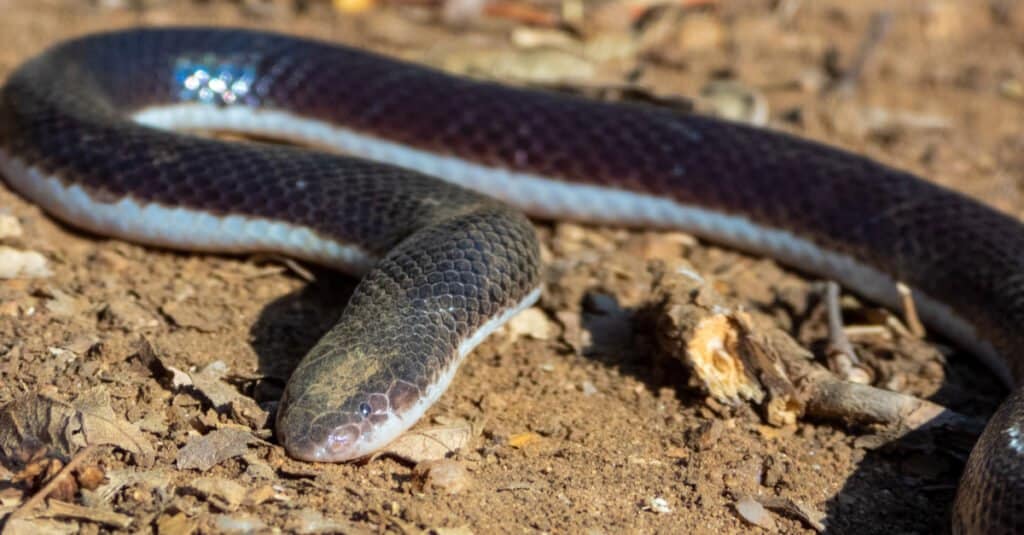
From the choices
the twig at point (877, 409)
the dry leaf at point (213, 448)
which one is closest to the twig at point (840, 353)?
the twig at point (877, 409)

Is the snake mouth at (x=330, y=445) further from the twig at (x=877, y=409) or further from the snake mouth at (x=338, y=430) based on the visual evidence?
the twig at (x=877, y=409)

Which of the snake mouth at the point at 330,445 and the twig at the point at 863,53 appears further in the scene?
the twig at the point at 863,53

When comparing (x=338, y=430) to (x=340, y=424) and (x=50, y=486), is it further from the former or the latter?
(x=50, y=486)

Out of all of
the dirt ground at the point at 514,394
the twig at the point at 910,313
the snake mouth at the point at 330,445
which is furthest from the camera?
the twig at the point at 910,313

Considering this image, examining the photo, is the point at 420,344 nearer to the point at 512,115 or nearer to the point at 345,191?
the point at 345,191

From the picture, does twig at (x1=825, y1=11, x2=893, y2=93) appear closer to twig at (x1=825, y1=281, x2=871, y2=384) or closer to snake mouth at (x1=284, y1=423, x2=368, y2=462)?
twig at (x1=825, y1=281, x2=871, y2=384)

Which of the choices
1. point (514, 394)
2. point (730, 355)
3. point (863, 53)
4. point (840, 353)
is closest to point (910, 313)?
point (840, 353)
